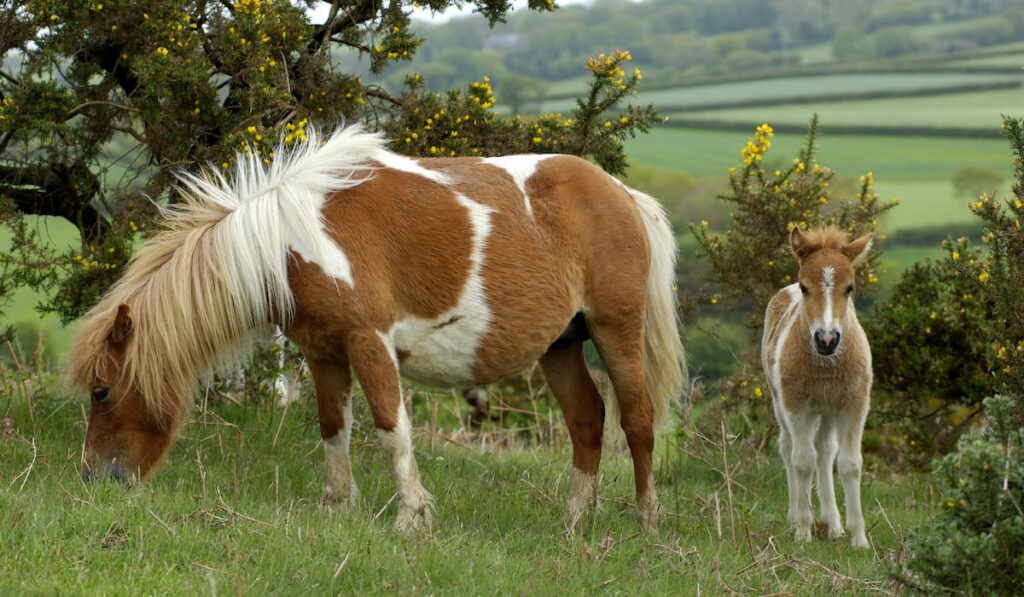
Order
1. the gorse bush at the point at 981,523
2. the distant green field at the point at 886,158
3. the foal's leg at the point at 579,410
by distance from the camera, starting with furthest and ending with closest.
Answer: the distant green field at the point at 886,158 < the foal's leg at the point at 579,410 < the gorse bush at the point at 981,523

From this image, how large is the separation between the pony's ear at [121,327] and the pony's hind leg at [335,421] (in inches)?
39.7

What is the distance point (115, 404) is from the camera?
18.0 ft

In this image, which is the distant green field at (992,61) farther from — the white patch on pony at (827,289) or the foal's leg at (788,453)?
the white patch on pony at (827,289)

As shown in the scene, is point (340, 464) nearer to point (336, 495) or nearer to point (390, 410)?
point (336, 495)

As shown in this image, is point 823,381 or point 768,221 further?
point 768,221

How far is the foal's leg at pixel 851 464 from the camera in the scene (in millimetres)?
6402

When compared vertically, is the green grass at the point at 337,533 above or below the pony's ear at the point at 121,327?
below

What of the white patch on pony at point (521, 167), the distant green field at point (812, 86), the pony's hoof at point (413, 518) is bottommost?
the distant green field at point (812, 86)

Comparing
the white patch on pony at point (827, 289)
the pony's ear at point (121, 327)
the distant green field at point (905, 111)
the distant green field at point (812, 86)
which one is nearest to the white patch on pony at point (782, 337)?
the white patch on pony at point (827, 289)

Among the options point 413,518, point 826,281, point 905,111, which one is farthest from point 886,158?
point 413,518

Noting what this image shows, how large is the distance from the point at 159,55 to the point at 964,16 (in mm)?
88154

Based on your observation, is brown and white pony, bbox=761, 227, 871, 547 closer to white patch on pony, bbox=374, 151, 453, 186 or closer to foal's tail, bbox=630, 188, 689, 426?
foal's tail, bbox=630, 188, 689, 426

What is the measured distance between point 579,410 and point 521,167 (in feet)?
5.32

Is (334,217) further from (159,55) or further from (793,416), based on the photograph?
(793,416)
